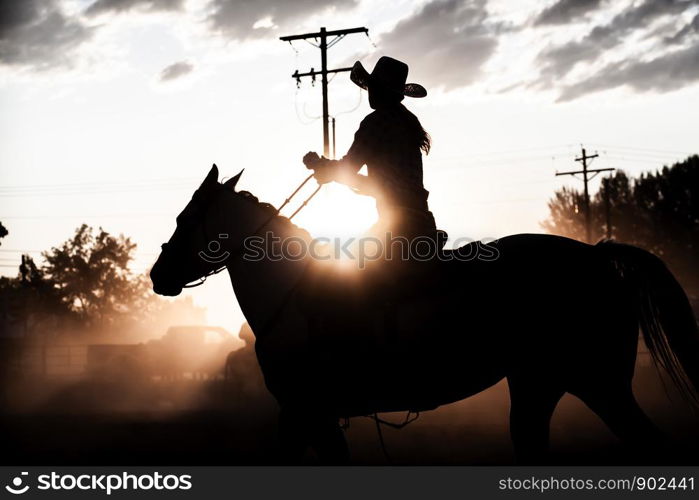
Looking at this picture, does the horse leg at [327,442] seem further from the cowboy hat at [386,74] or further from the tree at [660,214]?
the tree at [660,214]

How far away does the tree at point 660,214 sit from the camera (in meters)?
57.8

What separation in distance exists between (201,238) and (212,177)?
0.57 metres

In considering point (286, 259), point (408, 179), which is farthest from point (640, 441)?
point (286, 259)

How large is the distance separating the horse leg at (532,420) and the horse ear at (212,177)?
3.27 meters

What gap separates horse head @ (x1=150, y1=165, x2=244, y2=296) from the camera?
23.2 ft

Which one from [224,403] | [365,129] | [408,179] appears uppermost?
[224,403]
